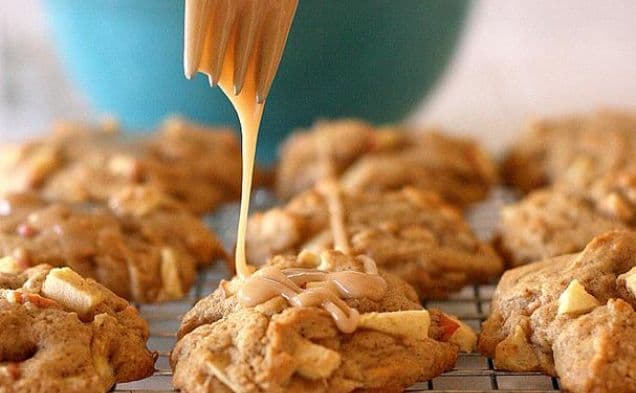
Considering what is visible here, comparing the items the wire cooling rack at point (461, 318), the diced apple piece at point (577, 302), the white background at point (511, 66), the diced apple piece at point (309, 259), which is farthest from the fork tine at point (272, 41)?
A: the white background at point (511, 66)

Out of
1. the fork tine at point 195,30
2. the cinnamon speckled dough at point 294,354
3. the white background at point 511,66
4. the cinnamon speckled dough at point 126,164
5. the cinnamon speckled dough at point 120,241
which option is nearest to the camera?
the cinnamon speckled dough at point 294,354

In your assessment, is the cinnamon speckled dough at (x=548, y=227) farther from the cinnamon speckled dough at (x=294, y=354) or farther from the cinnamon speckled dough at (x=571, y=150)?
the cinnamon speckled dough at (x=294, y=354)

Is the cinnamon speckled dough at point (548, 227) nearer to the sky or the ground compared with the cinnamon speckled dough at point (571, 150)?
nearer to the ground

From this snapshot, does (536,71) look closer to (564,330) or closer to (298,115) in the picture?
(298,115)

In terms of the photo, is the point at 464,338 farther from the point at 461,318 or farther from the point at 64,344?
the point at 64,344

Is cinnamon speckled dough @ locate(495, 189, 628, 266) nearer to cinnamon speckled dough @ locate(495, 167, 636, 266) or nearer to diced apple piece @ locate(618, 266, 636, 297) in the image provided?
cinnamon speckled dough @ locate(495, 167, 636, 266)

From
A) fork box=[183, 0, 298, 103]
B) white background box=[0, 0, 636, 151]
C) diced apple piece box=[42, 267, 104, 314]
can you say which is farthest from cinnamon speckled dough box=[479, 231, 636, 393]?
white background box=[0, 0, 636, 151]


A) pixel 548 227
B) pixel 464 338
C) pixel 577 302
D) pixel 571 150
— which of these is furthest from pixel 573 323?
pixel 571 150
